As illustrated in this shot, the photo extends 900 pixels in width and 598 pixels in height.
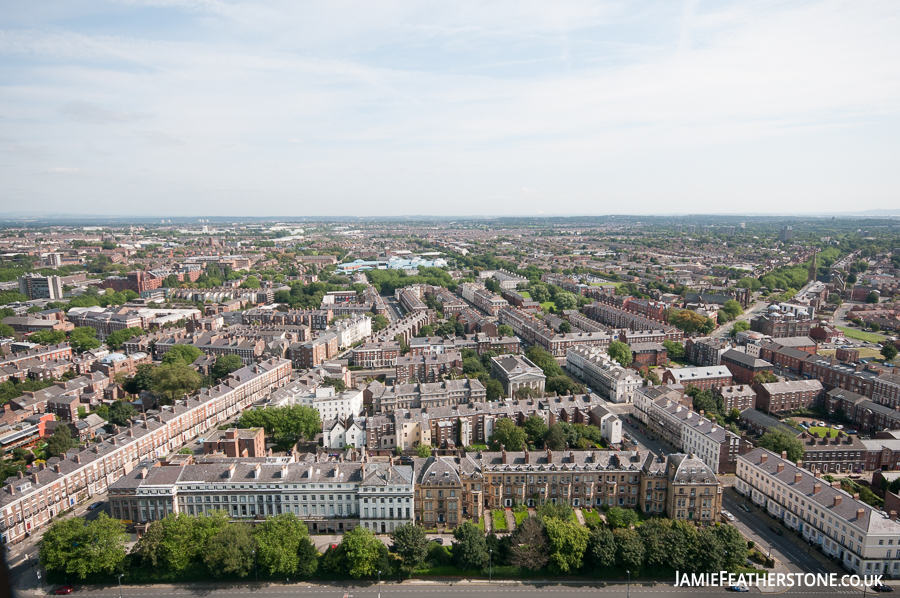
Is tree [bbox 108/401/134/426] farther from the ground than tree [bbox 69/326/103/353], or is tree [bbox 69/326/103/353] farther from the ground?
tree [bbox 69/326/103/353]

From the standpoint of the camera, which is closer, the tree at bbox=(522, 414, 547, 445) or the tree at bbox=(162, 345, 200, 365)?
the tree at bbox=(522, 414, 547, 445)

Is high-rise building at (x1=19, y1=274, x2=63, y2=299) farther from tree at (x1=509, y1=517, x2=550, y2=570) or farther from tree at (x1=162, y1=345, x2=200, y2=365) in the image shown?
tree at (x1=509, y1=517, x2=550, y2=570)

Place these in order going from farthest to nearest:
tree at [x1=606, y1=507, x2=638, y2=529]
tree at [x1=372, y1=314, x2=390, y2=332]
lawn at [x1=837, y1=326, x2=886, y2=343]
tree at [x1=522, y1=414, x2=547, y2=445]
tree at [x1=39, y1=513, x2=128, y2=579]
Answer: tree at [x1=372, y1=314, x2=390, y2=332]
lawn at [x1=837, y1=326, x2=886, y2=343]
tree at [x1=522, y1=414, x2=547, y2=445]
tree at [x1=606, y1=507, x2=638, y2=529]
tree at [x1=39, y1=513, x2=128, y2=579]

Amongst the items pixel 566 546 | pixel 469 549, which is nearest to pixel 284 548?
pixel 469 549

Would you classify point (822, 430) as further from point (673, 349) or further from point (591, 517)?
point (591, 517)

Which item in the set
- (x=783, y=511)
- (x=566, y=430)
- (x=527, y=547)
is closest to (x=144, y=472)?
(x=527, y=547)

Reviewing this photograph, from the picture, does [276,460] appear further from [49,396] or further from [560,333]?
[560,333]

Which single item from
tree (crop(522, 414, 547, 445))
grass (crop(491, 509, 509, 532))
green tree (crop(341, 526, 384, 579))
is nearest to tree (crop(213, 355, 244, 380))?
tree (crop(522, 414, 547, 445))
